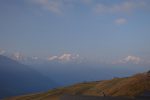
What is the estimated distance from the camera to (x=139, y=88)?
113688 millimetres

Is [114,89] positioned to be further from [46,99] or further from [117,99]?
[117,99]

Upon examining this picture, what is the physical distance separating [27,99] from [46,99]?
32.3 m

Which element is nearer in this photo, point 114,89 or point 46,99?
point 114,89

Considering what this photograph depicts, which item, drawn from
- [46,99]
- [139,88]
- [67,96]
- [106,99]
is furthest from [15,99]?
[106,99]

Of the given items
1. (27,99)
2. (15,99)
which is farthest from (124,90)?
(15,99)

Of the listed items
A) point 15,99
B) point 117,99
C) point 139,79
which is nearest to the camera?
point 117,99

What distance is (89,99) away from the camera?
245 ft

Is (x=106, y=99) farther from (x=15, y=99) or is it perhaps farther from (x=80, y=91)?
(x=15, y=99)

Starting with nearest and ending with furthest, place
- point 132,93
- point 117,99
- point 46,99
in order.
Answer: point 117,99
point 132,93
point 46,99

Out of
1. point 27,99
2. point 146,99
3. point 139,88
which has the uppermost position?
point 27,99

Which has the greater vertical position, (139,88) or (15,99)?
(15,99)

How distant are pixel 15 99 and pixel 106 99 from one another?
430 ft

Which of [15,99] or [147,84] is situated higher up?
[15,99]

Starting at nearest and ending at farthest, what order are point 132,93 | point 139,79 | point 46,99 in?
point 132,93, point 139,79, point 46,99
